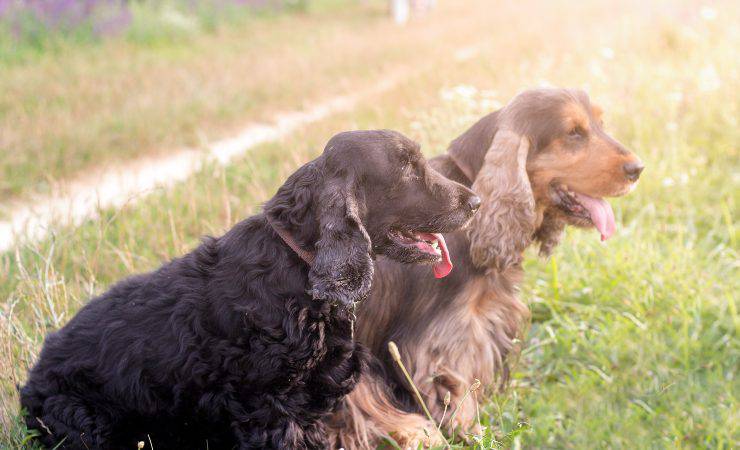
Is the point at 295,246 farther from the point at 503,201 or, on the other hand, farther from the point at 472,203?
the point at 503,201

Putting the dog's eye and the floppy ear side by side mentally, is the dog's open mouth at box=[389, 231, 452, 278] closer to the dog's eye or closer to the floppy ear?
the floppy ear

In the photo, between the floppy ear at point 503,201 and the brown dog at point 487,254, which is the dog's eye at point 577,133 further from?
the floppy ear at point 503,201

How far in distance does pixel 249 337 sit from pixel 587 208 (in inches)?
74.8

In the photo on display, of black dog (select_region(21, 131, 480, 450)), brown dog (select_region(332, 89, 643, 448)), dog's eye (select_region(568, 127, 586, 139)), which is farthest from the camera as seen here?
dog's eye (select_region(568, 127, 586, 139))

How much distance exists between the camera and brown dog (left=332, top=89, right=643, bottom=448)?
3.77 metres

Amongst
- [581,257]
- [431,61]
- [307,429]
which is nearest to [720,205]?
[581,257]

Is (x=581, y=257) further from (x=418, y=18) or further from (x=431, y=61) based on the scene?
(x=418, y=18)

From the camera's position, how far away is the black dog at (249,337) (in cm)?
303

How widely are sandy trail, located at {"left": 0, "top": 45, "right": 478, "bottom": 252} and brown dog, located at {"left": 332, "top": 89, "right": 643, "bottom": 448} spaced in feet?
5.73

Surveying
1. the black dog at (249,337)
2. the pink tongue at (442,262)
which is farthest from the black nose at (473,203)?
the black dog at (249,337)

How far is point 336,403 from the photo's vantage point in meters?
3.31

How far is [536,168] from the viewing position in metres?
3.94

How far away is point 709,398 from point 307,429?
217 centimetres

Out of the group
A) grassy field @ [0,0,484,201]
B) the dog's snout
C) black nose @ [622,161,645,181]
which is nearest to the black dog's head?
the dog's snout
